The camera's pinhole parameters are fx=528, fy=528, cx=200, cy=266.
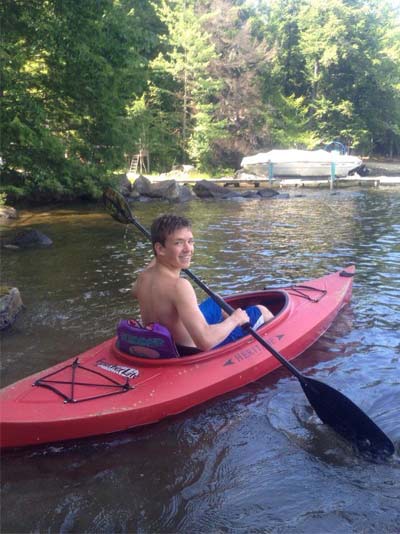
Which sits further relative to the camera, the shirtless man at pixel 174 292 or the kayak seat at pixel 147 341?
the kayak seat at pixel 147 341

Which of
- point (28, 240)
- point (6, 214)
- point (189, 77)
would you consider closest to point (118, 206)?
point (28, 240)

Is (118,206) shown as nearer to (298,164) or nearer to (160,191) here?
(160,191)

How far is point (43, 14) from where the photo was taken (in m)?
8.27

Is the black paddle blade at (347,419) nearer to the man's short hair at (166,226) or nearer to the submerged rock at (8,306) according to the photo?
the man's short hair at (166,226)

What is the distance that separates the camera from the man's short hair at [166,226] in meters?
3.28

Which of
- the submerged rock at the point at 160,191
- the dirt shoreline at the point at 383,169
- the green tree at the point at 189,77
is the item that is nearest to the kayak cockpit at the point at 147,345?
the submerged rock at the point at 160,191

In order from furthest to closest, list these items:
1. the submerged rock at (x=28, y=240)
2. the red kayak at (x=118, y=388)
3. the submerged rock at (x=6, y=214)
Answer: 1. the submerged rock at (x=6, y=214)
2. the submerged rock at (x=28, y=240)
3. the red kayak at (x=118, y=388)

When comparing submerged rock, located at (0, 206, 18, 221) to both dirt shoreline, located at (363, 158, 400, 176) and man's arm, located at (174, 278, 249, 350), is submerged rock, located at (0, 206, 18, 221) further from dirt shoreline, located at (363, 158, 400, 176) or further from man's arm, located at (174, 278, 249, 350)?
dirt shoreline, located at (363, 158, 400, 176)

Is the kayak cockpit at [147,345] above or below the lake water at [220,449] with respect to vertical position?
above

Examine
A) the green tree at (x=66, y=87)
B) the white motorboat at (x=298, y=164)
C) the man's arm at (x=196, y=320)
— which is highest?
the green tree at (x=66, y=87)

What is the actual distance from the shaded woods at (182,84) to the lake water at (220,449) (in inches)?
146

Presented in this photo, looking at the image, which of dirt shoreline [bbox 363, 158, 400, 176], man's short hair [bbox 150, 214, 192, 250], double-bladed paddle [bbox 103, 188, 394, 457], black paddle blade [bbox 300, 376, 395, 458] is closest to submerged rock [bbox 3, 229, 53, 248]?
man's short hair [bbox 150, 214, 192, 250]

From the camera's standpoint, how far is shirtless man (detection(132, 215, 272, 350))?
3.30 metres

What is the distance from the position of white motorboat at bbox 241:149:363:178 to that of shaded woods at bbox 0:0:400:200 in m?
2.68
